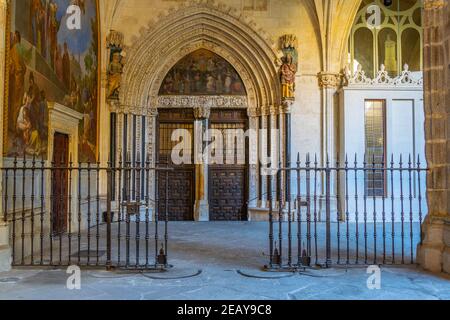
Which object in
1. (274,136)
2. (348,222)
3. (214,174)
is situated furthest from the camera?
(214,174)

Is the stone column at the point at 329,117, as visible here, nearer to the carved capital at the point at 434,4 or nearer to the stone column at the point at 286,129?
the stone column at the point at 286,129

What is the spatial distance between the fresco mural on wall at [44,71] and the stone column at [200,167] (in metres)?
3.03

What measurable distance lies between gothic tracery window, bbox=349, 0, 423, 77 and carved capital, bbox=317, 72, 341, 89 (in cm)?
76

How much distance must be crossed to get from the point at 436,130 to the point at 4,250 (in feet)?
19.5

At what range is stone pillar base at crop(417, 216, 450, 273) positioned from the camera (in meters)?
5.63

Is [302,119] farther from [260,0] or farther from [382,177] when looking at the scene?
[260,0]

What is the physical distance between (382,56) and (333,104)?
205 centimetres

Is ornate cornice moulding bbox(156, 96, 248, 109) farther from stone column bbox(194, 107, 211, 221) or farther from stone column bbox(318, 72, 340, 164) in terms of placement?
stone column bbox(318, 72, 340, 164)

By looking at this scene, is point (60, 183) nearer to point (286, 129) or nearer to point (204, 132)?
point (204, 132)

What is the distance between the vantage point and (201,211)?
12.5 meters

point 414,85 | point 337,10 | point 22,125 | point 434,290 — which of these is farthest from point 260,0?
point 434,290

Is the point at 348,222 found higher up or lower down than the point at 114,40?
lower down

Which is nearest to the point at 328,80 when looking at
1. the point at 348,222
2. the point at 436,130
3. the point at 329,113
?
the point at 329,113
